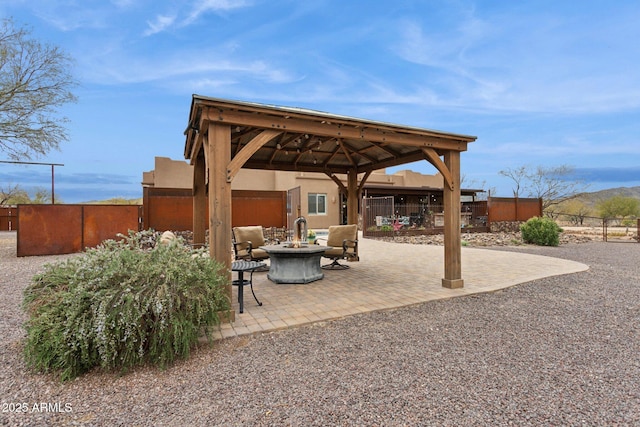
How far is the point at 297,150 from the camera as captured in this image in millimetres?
6566

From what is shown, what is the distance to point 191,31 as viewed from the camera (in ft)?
31.3

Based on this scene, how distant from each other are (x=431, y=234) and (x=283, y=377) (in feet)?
46.6

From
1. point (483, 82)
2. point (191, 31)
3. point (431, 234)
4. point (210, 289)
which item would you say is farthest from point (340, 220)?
point (210, 289)

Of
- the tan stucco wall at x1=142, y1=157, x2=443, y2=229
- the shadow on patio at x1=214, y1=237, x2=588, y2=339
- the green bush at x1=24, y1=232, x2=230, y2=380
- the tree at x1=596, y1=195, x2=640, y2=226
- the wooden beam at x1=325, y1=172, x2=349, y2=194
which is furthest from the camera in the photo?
the tree at x1=596, y1=195, x2=640, y2=226

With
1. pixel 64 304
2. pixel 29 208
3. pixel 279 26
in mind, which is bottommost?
pixel 64 304

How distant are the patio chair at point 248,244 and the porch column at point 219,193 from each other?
274 cm

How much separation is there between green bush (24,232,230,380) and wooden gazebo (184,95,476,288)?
0.78 meters

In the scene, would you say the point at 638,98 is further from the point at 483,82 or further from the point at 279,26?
the point at 279,26

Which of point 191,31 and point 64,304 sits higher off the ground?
point 191,31

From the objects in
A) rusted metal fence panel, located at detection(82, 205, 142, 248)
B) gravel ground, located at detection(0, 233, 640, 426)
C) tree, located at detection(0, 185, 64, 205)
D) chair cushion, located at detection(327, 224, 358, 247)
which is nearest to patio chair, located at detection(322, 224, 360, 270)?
chair cushion, located at detection(327, 224, 358, 247)

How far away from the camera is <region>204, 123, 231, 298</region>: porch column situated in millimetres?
3455

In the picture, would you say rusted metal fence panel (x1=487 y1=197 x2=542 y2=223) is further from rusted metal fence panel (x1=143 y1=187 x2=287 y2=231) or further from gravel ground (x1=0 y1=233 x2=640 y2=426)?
gravel ground (x1=0 y1=233 x2=640 y2=426)

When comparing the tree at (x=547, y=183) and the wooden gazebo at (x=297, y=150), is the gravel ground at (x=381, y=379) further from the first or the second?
the tree at (x=547, y=183)

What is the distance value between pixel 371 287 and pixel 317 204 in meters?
13.7
